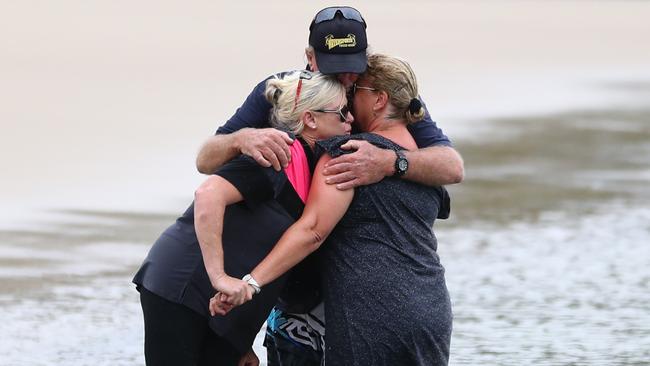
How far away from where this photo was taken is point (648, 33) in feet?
92.4

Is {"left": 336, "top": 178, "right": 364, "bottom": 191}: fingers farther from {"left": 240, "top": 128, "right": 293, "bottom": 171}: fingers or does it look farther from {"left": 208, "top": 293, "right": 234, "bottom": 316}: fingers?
{"left": 208, "top": 293, "right": 234, "bottom": 316}: fingers

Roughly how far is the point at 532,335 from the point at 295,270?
330cm

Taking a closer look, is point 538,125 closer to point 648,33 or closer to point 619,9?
point 648,33

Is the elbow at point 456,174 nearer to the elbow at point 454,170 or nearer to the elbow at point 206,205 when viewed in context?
the elbow at point 454,170

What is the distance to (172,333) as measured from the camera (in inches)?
197

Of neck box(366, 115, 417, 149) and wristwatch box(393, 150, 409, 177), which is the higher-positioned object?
neck box(366, 115, 417, 149)

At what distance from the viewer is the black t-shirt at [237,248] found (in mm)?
4922

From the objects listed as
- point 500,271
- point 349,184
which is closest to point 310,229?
point 349,184

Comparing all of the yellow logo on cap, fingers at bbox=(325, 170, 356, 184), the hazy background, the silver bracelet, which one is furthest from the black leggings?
the hazy background

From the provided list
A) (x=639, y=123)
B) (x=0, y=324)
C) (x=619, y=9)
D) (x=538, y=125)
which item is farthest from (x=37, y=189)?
(x=619, y=9)

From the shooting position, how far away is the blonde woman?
4.93 m

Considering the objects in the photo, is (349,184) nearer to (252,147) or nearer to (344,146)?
(344,146)

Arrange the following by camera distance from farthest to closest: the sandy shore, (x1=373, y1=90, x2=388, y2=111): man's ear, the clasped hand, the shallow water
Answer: the sandy shore
the shallow water
(x1=373, y1=90, x2=388, y2=111): man's ear
the clasped hand

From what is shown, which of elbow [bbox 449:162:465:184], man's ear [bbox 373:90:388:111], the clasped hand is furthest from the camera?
elbow [bbox 449:162:465:184]
